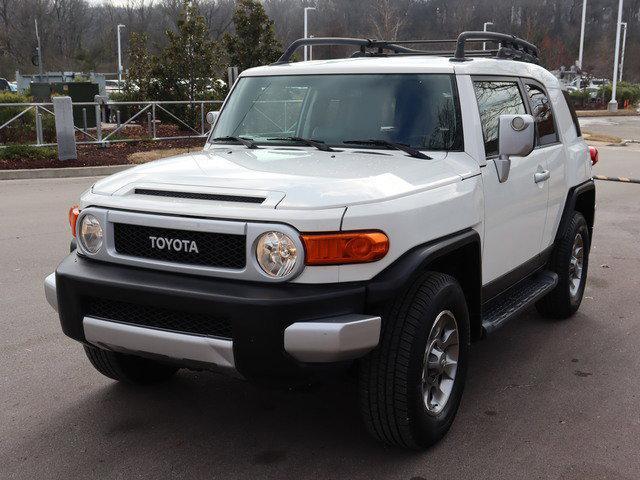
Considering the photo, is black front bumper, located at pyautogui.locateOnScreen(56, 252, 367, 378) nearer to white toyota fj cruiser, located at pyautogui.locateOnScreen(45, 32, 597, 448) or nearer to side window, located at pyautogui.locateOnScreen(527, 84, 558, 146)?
white toyota fj cruiser, located at pyautogui.locateOnScreen(45, 32, 597, 448)

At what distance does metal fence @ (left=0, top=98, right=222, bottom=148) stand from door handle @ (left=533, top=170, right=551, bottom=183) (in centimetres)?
1468

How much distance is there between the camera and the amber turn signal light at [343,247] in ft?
10.4

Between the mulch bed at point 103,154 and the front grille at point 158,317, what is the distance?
13.3 m

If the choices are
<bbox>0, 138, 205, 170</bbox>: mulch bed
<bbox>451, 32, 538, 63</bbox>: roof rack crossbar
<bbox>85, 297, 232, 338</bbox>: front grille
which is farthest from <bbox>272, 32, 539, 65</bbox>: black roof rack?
<bbox>0, 138, 205, 170</bbox>: mulch bed

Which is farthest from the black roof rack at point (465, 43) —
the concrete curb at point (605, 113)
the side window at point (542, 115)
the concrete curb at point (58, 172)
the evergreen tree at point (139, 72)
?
the concrete curb at point (605, 113)

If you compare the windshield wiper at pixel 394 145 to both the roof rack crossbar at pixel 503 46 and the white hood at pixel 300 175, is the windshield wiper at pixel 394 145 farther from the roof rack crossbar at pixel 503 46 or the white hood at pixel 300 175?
the roof rack crossbar at pixel 503 46

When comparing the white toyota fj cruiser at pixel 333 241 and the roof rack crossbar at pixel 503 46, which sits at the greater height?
the roof rack crossbar at pixel 503 46

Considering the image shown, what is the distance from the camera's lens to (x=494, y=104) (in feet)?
15.4

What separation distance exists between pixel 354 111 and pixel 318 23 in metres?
84.2

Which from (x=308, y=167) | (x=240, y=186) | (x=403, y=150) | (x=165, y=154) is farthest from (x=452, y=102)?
(x=165, y=154)

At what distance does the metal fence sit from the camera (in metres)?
17.8

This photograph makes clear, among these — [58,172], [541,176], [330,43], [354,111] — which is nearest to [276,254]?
[354,111]

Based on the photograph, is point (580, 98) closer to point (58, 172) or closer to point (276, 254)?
point (58, 172)

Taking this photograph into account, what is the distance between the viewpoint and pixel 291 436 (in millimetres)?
3893
